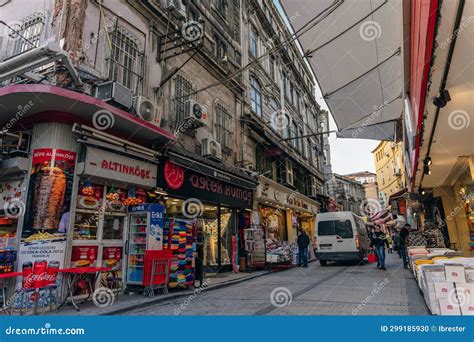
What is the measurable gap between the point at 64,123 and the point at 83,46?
232 centimetres

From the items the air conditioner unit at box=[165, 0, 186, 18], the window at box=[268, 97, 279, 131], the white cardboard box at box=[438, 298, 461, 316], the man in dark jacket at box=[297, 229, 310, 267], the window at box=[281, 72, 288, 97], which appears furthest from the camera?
the window at box=[281, 72, 288, 97]

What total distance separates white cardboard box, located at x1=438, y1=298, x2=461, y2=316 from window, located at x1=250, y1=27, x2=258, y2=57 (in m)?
17.9

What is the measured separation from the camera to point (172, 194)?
424 inches

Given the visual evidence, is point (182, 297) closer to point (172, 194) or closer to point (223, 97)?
point (172, 194)

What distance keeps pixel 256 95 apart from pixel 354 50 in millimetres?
11522

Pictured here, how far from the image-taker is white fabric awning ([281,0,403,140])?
7684 millimetres

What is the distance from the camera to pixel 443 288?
5.02 meters

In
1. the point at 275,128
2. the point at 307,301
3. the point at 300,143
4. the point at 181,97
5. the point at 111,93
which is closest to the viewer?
the point at 307,301

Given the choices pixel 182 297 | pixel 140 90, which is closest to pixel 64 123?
pixel 140 90

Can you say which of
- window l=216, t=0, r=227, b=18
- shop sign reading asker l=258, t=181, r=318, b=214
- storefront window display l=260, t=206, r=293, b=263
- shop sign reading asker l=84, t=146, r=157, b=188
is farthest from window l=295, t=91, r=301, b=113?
shop sign reading asker l=84, t=146, r=157, b=188

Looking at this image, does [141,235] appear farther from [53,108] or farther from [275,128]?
[275,128]

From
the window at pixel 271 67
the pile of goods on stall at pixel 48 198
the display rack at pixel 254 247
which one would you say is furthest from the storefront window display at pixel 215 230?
the window at pixel 271 67

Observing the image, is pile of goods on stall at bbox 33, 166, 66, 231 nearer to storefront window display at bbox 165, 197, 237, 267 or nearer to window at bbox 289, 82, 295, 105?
storefront window display at bbox 165, 197, 237, 267

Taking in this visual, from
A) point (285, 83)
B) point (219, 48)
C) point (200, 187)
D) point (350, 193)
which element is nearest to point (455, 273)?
point (200, 187)
